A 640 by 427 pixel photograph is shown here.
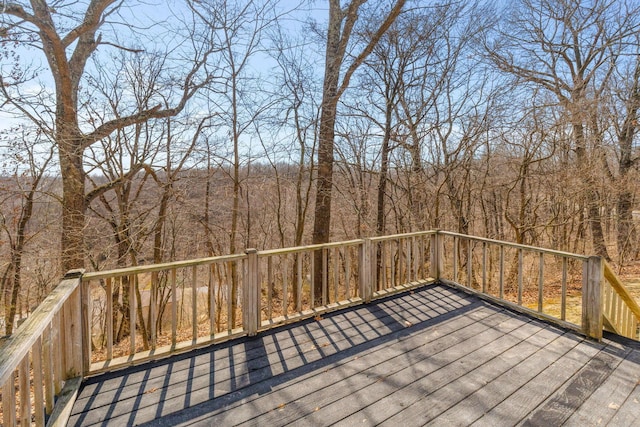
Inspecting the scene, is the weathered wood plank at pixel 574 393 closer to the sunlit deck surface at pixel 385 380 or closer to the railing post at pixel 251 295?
the sunlit deck surface at pixel 385 380

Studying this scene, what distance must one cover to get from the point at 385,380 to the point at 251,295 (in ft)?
5.03

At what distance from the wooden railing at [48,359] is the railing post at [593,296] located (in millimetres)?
4398

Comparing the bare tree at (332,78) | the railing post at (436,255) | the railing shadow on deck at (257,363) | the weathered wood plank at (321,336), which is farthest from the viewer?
the bare tree at (332,78)

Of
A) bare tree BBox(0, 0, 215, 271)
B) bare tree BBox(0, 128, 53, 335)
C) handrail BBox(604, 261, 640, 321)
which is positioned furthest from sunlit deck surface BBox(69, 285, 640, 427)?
bare tree BBox(0, 128, 53, 335)

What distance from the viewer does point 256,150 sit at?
784 centimetres

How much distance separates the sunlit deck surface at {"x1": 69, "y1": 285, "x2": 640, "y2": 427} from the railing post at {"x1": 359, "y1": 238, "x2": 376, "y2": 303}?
2.16 feet

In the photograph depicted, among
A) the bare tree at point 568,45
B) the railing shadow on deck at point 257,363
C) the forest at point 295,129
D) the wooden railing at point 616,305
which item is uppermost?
the bare tree at point 568,45

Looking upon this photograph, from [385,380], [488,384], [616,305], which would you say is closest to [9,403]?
[385,380]

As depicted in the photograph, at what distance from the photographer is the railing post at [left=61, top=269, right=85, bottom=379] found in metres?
2.41

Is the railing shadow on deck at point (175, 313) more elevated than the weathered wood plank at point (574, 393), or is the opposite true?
the railing shadow on deck at point (175, 313)

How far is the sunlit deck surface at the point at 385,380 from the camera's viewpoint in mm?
2135

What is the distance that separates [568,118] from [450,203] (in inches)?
123

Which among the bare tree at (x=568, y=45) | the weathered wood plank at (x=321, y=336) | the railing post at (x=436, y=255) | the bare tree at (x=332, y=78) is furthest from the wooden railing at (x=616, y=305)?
the bare tree at (x=568, y=45)

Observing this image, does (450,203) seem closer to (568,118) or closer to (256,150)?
(568,118)
